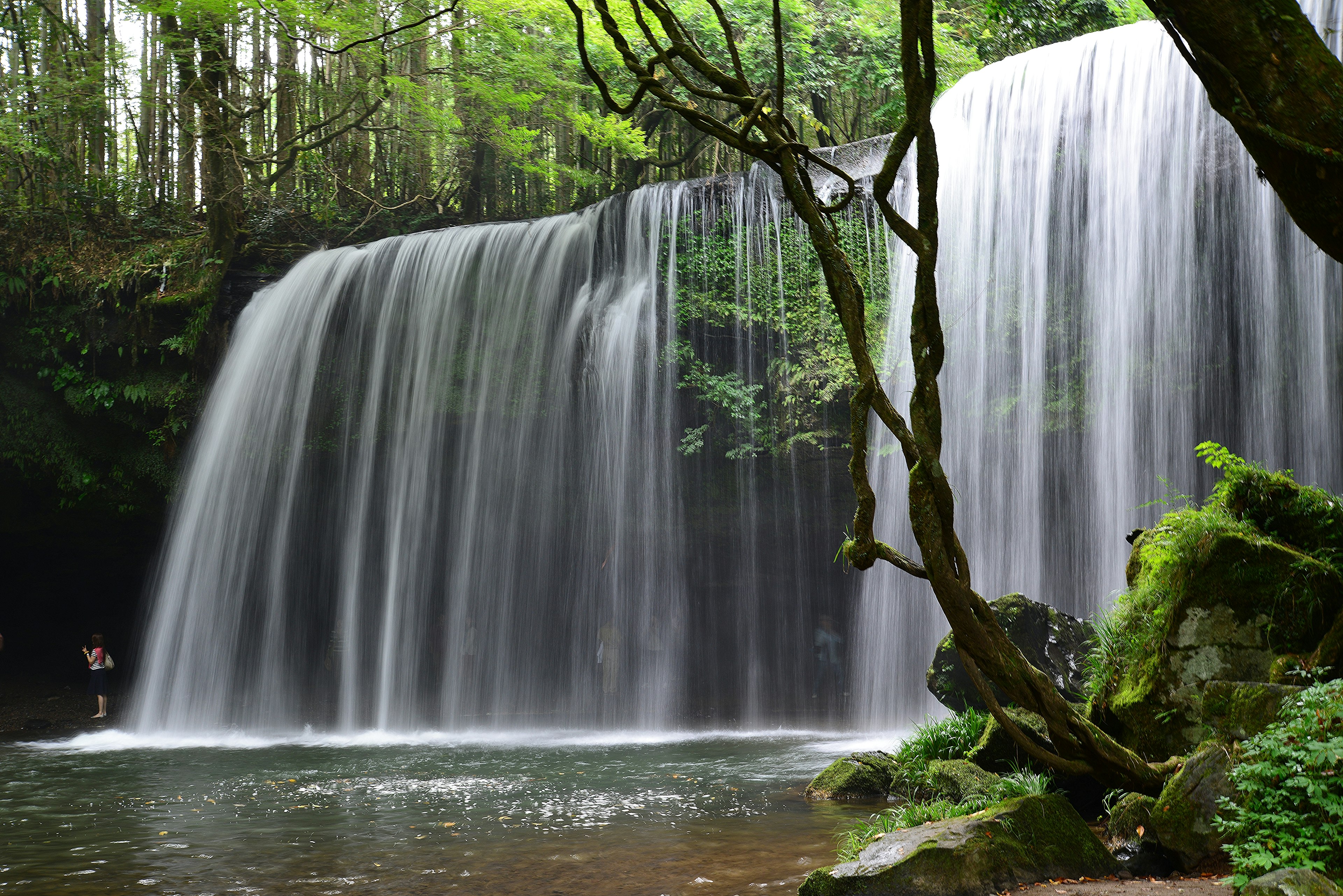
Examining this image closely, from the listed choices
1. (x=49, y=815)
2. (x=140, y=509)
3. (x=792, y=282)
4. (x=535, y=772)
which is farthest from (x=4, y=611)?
(x=792, y=282)

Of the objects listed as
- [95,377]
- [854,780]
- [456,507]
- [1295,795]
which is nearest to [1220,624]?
[1295,795]

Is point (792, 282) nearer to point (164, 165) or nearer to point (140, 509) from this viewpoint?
point (140, 509)

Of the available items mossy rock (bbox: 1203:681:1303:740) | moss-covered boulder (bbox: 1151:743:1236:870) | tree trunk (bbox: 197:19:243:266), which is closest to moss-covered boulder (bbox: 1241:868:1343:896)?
moss-covered boulder (bbox: 1151:743:1236:870)

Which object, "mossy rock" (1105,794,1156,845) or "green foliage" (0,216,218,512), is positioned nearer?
"mossy rock" (1105,794,1156,845)

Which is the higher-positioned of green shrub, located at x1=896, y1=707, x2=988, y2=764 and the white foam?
green shrub, located at x1=896, y1=707, x2=988, y2=764

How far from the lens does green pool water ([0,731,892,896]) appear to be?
531 centimetres

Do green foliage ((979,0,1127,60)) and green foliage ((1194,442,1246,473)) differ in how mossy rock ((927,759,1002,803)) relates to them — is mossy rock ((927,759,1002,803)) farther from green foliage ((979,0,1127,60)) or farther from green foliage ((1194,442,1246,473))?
green foliage ((979,0,1127,60))

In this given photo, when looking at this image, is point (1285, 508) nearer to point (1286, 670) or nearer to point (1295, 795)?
point (1286, 670)

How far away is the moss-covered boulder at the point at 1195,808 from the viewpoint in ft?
13.9

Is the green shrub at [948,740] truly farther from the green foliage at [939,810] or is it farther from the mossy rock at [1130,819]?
the mossy rock at [1130,819]

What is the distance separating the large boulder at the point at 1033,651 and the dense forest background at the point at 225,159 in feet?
20.3

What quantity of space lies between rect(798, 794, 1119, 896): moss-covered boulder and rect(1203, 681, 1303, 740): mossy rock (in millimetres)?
881

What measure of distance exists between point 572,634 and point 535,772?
557 cm

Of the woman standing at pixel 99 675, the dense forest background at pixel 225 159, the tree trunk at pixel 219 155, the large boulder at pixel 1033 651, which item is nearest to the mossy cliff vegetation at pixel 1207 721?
the large boulder at pixel 1033 651
